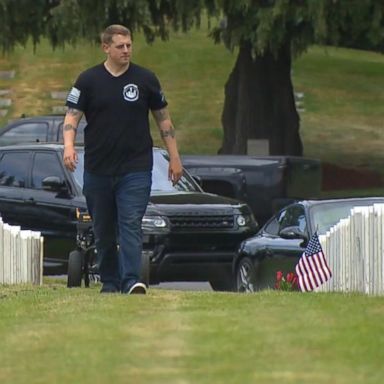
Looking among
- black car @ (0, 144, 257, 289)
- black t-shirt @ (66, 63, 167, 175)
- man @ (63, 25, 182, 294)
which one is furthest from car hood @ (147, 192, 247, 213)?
black t-shirt @ (66, 63, 167, 175)

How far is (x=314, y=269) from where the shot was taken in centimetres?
1191

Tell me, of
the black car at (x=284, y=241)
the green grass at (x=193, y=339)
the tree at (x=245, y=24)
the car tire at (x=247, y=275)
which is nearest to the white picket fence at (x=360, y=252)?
the green grass at (x=193, y=339)

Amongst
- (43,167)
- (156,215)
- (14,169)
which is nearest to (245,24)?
(14,169)

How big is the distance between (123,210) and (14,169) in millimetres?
7453

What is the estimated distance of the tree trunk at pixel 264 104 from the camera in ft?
88.2

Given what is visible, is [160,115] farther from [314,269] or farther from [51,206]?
[51,206]

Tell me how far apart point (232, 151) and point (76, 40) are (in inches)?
179

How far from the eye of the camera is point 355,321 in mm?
8336

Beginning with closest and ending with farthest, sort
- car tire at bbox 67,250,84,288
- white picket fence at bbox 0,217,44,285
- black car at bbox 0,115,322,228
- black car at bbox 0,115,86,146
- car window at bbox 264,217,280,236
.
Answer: car tire at bbox 67,250,84,288, white picket fence at bbox 0,217,44,285, car window at bbox 264,217,280,236, black car at bbox 0,115,322,228, black car at bbox 0,115,86,146

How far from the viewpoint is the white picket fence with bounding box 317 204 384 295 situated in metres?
10.7

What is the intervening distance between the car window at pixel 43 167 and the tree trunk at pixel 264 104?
392 inches

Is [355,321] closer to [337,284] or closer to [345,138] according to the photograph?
[337,284]

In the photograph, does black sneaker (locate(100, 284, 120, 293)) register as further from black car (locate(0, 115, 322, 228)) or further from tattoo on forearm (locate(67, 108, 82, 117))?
black car (locate(0, 115, 322, 228))

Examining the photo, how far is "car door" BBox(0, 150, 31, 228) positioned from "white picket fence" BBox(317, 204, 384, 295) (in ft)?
21.1
